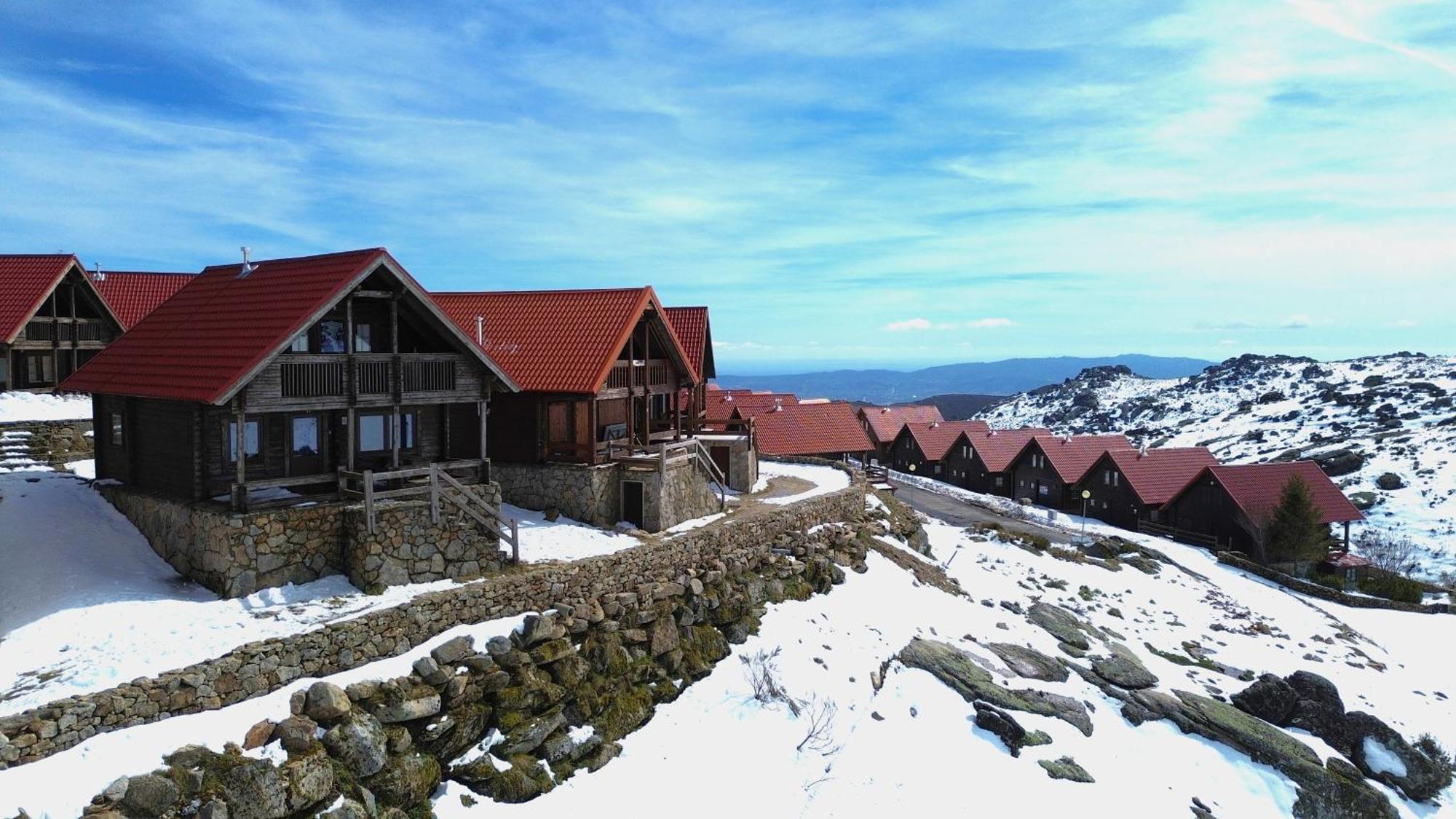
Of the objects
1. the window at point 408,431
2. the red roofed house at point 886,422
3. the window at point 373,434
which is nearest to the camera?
the window at point 373,434

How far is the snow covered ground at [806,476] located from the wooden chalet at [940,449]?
34833 mm

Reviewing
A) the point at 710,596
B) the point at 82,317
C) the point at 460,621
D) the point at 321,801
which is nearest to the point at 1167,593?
the point at 710,596

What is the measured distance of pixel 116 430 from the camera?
2025 cm

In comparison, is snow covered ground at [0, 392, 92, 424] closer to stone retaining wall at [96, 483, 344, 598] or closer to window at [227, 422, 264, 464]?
stone retaining wall at [96, 483, 344, 598]

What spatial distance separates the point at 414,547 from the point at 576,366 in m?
8.31

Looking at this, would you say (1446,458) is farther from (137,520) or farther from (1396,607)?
(137,520)

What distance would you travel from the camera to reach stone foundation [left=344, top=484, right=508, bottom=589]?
1628cm

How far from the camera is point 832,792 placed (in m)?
15.1

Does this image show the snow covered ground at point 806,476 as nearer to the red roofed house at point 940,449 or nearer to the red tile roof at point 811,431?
the red tile roof at point 811,431

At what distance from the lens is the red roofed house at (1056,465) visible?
6172 cm

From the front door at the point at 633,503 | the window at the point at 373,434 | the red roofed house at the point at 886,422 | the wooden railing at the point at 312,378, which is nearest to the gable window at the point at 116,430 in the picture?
the window at the point at 373,434

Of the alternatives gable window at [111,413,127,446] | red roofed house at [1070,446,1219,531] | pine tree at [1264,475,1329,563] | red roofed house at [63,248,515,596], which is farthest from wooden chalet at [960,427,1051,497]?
gable window at [111,413,127,446]

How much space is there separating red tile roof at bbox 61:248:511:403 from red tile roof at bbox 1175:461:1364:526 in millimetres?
47083

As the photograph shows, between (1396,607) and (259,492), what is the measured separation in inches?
1874
